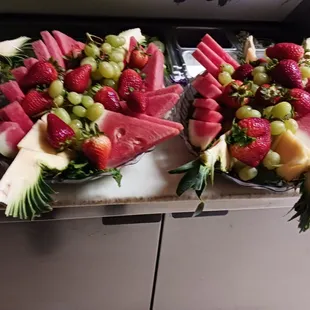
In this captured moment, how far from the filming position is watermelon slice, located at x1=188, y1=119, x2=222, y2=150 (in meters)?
0.93

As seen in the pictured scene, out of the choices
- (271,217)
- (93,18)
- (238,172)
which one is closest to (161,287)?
(271,217)

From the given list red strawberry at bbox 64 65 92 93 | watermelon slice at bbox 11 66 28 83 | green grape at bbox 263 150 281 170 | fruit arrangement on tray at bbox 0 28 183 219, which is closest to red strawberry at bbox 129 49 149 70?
fruit arrangement on tray at bbox 0 28 183 219

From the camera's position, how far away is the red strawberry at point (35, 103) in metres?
0.91

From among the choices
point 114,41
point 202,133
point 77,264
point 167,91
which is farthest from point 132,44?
point 77,264

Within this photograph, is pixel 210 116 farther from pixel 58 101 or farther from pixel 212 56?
pixel 58 101

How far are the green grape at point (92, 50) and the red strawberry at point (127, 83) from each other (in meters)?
0.07

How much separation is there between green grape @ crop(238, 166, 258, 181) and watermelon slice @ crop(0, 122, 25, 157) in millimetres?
394

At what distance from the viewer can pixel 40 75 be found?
92 centimetres

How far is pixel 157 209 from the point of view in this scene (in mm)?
971

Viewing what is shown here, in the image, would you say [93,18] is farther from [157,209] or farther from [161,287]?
[161,287]

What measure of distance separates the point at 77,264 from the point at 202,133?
15.6 inches

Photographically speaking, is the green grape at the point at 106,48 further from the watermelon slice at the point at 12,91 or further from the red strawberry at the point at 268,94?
the red strawberry at the point at 268,94

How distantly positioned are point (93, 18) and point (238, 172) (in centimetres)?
60

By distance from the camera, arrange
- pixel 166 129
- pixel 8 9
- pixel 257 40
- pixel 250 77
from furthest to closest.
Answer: pixel 257 40 → pixel 8 9 → pixel 250 77 → pixel 166 129
